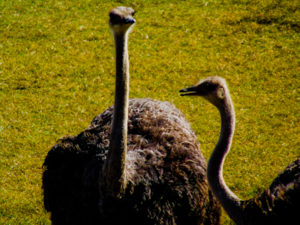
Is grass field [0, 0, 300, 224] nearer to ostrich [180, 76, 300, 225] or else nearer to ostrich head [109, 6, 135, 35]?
ostrich [180, 76, 300, 225]

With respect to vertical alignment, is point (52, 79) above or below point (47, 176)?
above

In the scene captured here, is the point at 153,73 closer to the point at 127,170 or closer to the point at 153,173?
the point at 153,173

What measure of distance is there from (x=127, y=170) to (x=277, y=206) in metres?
1.34

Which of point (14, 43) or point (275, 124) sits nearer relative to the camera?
point (275, 124)

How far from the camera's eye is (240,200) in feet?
10.9

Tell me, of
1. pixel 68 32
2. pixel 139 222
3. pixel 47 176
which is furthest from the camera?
pixel 68 32

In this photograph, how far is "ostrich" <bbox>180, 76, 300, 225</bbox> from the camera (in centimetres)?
318

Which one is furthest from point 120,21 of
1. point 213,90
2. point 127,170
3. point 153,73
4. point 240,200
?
point 153,73

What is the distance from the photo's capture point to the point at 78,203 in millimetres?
3695

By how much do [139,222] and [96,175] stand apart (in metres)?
0.61

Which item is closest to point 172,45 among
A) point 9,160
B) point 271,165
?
point 271,165

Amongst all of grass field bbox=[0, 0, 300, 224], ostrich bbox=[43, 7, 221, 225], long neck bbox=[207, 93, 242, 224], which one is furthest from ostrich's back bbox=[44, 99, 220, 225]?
grass field bbox=[0, 0, 300, 224]

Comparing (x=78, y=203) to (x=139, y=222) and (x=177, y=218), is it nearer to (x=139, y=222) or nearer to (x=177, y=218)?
(x=139, y=222)

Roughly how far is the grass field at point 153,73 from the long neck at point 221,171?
1.53 m
